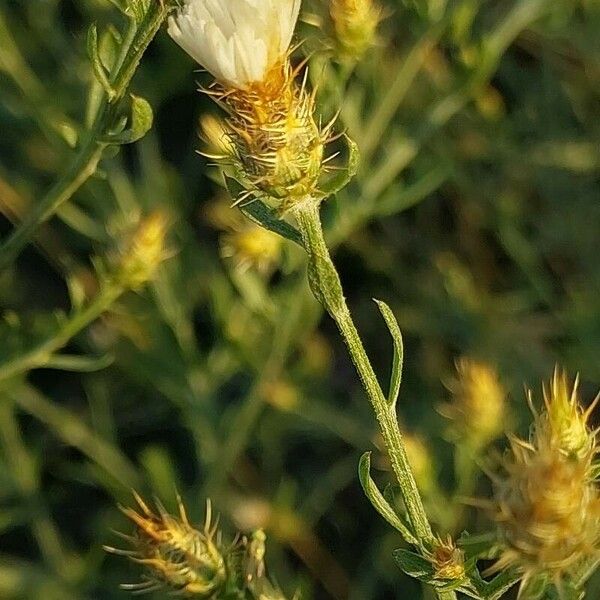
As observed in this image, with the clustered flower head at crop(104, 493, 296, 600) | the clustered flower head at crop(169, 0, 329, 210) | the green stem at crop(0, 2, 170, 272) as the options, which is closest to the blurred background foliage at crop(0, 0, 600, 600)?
the green stem at crop(0, 2, 170, 272)

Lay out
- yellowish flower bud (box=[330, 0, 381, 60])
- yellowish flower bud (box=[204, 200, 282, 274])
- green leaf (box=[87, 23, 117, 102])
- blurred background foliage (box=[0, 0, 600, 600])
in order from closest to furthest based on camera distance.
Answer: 1. green leaf (box=[87, 23, 117, 102])
2. yellowish flower bud (box=[330, 0, 381, 60])
3. yellowish flower bud (box=[204, 200, 282, 274])
4. blurred background foliage (box=[0, 0, 600, 600])

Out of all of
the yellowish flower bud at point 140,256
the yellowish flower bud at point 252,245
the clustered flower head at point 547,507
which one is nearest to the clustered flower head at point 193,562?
the clustered flower head at point 547,507

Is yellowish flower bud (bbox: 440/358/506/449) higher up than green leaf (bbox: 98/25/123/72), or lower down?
lower down

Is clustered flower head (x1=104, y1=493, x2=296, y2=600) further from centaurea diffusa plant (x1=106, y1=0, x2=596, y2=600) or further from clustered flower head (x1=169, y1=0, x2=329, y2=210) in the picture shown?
clustered flower head (x1=169, y1=0, x2=329, y2=210)

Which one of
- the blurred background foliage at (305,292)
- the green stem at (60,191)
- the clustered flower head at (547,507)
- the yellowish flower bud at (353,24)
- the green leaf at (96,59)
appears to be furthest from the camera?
the blurred background foliage at (305,292)

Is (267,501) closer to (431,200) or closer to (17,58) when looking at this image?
(431,200)

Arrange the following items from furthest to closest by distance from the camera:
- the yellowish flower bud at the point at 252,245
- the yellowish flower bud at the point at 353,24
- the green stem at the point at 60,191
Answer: the yellowish flower bud at the point at 252,245 → the yellowish flower bud at the point at 353,24 → the green stem at the point at 60,191

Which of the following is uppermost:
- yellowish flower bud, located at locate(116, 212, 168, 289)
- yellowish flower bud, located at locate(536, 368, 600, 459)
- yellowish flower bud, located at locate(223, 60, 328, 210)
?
yellowish flower bud, located at locate(223, 60, 328, 210)

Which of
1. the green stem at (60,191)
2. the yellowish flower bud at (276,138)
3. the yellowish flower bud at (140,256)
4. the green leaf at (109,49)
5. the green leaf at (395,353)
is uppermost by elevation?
the green leaf at (109,49)

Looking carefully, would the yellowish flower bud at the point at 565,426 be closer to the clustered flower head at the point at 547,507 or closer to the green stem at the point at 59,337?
the clustered flower head at the point at 547,507
